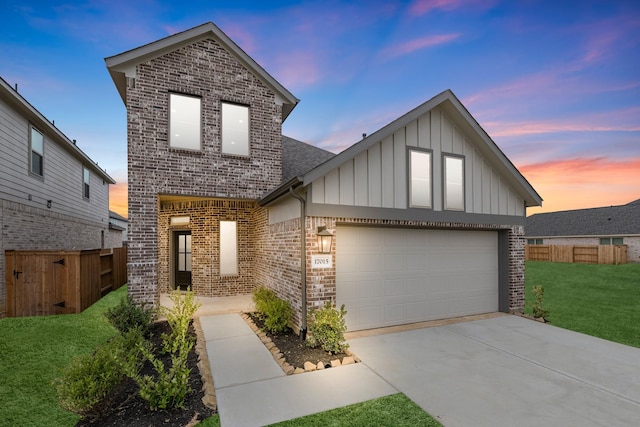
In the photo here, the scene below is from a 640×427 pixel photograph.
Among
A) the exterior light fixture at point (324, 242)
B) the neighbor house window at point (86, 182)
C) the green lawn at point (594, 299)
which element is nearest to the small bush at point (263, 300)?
the exterior light fixture at point (324, 242)

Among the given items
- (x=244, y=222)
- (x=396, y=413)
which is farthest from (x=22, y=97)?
(x=396, y=413)

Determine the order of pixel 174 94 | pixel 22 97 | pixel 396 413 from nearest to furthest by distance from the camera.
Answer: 1. pixel 396 413
2. pixel 174 94
3. pixel 22 97

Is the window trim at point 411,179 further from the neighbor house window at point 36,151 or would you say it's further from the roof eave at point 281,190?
the neighbor house window at point 36,151

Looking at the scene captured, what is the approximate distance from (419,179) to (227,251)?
24.1 ft

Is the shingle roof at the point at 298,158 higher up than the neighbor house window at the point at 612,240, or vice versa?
the shingle roof at the point at 298,158

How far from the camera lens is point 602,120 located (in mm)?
11914

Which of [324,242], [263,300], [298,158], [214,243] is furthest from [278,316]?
[298,158]

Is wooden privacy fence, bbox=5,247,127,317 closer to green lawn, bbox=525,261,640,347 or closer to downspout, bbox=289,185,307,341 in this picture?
downspout, bbox=289,185,307,341

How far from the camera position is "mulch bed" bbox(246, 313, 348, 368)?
5461 millimetres

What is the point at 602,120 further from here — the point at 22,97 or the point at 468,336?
the point at 22,97

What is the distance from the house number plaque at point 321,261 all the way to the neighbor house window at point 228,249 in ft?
18.5

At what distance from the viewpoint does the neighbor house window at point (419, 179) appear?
779 centimetres

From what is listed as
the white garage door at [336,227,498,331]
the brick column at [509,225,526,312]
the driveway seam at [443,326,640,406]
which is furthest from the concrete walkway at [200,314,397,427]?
the brick column at [509,225,526,312]

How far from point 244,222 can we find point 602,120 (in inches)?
585
